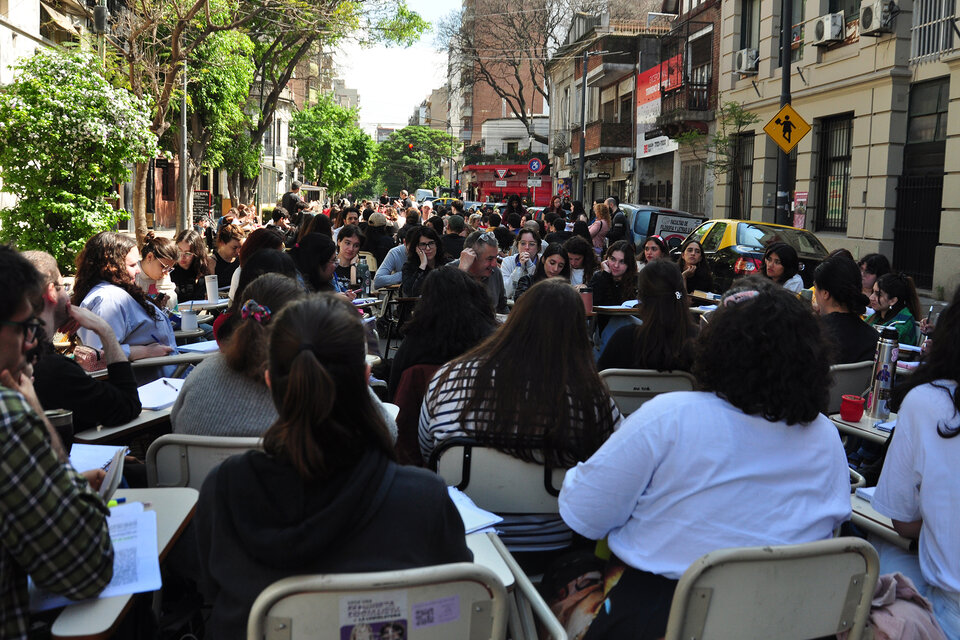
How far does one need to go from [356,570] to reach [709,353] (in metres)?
1.15

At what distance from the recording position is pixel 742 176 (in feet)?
75.6

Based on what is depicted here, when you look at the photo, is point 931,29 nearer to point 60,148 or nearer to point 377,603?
point 60,148

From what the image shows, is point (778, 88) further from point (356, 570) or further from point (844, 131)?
point (356, 570)

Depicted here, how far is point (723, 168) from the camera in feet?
74.9

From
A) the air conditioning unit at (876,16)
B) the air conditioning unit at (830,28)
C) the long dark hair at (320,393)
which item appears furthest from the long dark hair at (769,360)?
the air conditioning unit at (830,28)

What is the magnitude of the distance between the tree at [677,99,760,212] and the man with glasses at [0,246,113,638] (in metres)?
20.1

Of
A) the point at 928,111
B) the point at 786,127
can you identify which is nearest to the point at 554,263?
the point at 786,127

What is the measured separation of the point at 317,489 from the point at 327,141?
225 ft

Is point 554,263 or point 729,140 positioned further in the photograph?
point 729,140

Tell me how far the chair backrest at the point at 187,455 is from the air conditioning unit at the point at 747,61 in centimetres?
2144

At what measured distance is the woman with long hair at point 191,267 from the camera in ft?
26.7

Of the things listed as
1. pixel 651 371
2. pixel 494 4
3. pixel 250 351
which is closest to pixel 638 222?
pixel 651 371

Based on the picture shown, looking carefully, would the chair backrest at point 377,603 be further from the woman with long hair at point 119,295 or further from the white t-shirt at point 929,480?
the woman with long hair at point 119,295

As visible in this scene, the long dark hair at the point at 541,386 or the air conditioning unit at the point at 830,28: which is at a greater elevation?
the air conditioning unit at the point at 830,28
